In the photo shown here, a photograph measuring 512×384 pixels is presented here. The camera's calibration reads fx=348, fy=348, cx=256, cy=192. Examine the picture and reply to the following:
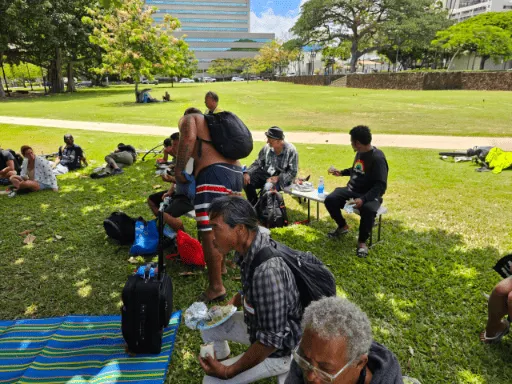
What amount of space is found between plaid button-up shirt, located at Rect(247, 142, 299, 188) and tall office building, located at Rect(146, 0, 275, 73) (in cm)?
11916

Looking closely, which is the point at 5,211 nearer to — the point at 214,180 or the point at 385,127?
the point at 214,180

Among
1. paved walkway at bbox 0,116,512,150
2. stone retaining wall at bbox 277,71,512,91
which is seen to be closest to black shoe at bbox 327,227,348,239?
paved walkway at bbox 0,116,512,150

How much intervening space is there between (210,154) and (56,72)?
46.7 meters

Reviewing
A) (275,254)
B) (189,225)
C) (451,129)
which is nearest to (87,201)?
(189,225)

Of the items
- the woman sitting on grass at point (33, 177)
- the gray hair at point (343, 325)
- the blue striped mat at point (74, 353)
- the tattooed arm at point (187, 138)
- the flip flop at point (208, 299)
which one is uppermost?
the tattooed arm at point (187, 138)

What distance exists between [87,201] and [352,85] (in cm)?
4600

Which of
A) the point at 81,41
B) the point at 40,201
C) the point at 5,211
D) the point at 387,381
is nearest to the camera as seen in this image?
the point at 387,381

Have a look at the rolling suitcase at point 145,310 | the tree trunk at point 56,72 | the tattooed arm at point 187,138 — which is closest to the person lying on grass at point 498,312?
the rolling suitcase at point 145,310

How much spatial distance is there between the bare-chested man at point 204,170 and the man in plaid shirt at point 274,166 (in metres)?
2.25

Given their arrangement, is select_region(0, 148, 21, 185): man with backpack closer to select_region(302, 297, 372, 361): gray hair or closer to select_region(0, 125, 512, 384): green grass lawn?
select_region(0, 125, 512, 384): green grass lawn

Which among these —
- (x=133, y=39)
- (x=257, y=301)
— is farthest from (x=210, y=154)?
(x=133, y=39)

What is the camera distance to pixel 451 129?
13.9m

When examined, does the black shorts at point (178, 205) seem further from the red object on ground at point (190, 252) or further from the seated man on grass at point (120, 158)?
the seated man on grass at point (120, 158)

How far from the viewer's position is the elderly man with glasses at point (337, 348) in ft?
4.84
